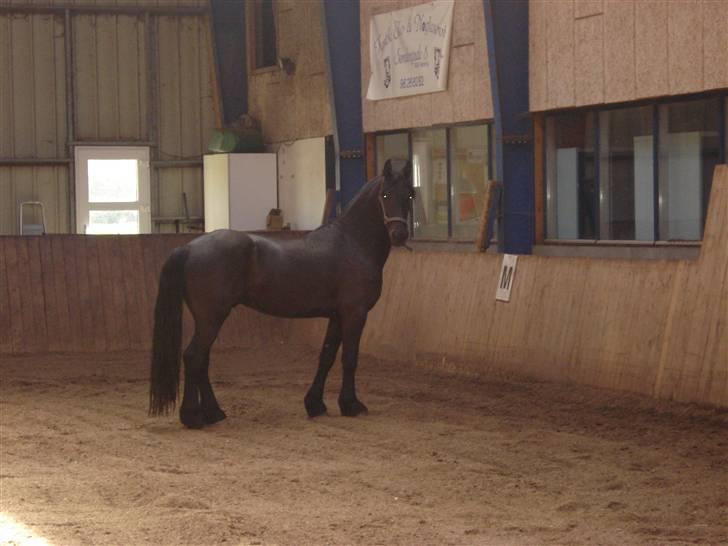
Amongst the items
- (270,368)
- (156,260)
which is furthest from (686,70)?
(156,260)

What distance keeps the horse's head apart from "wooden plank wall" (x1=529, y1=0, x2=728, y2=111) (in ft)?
15.5

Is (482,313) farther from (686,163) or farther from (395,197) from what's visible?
(686,163)

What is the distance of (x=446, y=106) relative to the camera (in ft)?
68.4

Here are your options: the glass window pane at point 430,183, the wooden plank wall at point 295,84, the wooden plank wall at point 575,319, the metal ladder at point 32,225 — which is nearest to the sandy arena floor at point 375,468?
the wooden plank wall at point 575,319

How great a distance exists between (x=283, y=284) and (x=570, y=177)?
7813 mm

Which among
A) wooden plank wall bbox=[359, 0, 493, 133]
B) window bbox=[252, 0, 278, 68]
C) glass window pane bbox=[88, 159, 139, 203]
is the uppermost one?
window bbox=[252, 0, 278, 68]

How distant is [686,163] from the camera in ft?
55.3

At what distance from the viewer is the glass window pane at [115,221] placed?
29359mm

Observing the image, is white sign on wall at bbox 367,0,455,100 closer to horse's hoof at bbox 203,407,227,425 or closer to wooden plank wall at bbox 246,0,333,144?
wooden plank wall at bbox 246,0,333,144

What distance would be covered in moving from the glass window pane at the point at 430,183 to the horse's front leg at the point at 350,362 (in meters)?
9.56

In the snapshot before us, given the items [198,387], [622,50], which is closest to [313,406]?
[198,387]

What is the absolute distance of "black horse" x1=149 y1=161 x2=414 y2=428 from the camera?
11633mm

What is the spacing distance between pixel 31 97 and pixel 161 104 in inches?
103

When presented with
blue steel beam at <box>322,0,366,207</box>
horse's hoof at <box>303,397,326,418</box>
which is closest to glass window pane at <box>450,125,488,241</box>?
blue steel beam at <box>322,0,366,207</box>
